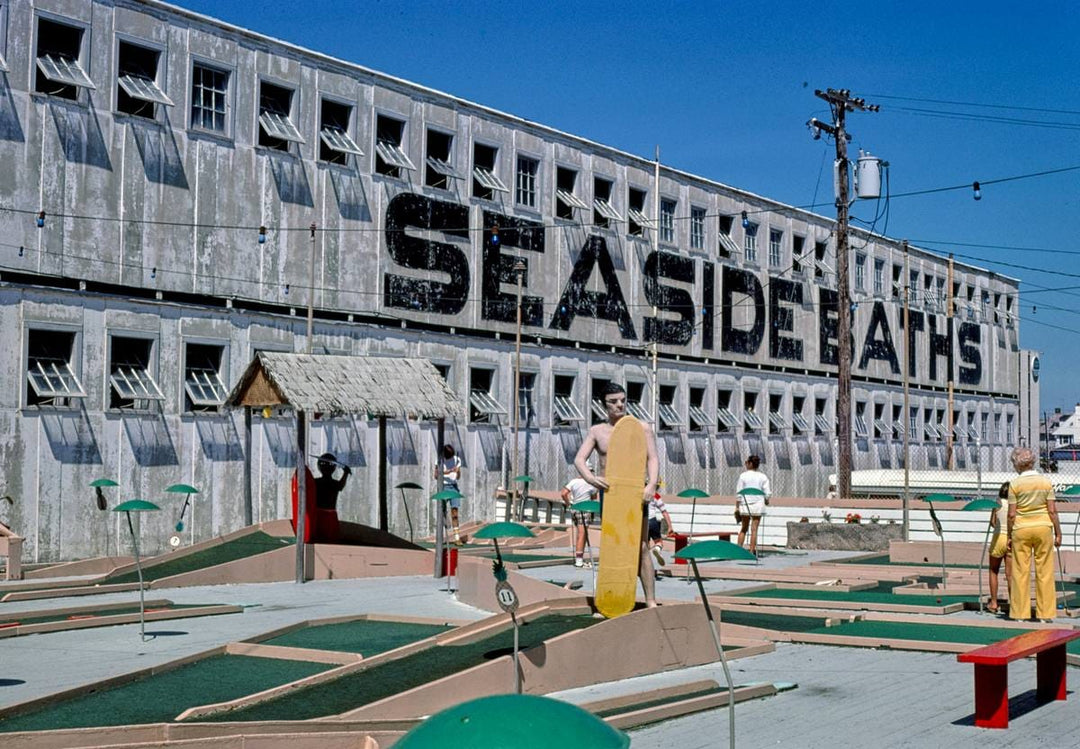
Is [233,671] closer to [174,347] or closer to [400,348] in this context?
[174,347]

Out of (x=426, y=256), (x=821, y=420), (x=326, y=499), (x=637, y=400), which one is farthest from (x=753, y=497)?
(x=821, y=420)

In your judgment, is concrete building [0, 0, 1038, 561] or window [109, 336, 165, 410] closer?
concrete building [0, 0, 1038, 561]

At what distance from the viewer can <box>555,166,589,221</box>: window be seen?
38750 mm

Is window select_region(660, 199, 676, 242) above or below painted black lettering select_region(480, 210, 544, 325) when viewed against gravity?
above

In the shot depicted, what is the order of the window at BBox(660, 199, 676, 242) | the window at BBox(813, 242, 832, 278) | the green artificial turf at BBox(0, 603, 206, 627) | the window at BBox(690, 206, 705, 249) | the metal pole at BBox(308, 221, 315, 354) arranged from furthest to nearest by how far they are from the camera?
the window at BBox(813, 242, 832, 278)
the window at BBox(690, 206, 705, 249)
the window at BBox(660, 199, 676, 242)
the metal pole at BBox(308, 221, 315, 354)
the green artificial turf at BBox(0, 603, 206, 627)

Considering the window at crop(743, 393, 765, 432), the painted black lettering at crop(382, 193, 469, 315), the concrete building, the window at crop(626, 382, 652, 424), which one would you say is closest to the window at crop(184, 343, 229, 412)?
the concrete building

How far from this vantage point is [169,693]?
33.2 feet

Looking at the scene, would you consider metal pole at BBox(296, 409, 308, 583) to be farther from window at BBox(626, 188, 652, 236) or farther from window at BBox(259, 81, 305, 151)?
window at BBox(626, 188, 652, 236)

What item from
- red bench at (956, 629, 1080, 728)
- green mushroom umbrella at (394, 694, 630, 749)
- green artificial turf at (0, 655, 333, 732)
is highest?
green mushroom umbrella at (394, 694, 630, 749)

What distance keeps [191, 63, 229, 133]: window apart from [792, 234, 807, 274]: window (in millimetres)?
26200

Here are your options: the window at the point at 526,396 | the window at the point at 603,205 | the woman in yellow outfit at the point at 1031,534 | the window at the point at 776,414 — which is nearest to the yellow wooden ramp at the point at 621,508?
the woman in yellow outfit at the point at 1031,534

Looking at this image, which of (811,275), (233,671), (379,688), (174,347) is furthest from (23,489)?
(811,275)

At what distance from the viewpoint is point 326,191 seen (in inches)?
1240

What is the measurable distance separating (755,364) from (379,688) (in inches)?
1549
